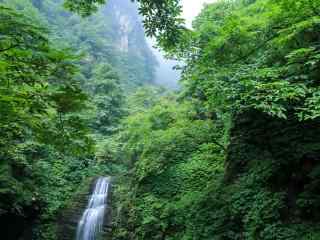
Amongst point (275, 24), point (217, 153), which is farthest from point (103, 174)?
point (275, 24)

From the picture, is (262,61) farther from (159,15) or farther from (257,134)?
(159,15)

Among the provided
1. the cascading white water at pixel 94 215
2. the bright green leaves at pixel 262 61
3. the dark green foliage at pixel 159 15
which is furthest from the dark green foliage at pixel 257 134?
the cascading white water at pixel 94 215

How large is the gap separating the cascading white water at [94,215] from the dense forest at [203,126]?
496 mm

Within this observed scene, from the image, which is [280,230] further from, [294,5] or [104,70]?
[104,70]

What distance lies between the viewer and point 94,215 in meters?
13.3

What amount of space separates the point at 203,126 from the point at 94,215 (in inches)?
269

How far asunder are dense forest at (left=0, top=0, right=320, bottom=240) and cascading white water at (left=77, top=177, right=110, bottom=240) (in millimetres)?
496

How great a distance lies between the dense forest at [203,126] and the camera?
410 centimetres

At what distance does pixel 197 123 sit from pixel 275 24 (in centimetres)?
403

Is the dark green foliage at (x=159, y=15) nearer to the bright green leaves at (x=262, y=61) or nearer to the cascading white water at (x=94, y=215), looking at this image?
the bright green leaves at (x=262, y=61)

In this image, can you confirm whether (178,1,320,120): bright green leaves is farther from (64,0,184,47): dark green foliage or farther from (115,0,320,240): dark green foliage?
(64,0,184,47): dark green foliage

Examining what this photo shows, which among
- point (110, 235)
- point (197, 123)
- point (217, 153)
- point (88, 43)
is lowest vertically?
point (110, 235)

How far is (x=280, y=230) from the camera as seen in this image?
506 centimetres

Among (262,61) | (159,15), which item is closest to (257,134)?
(262,61)
